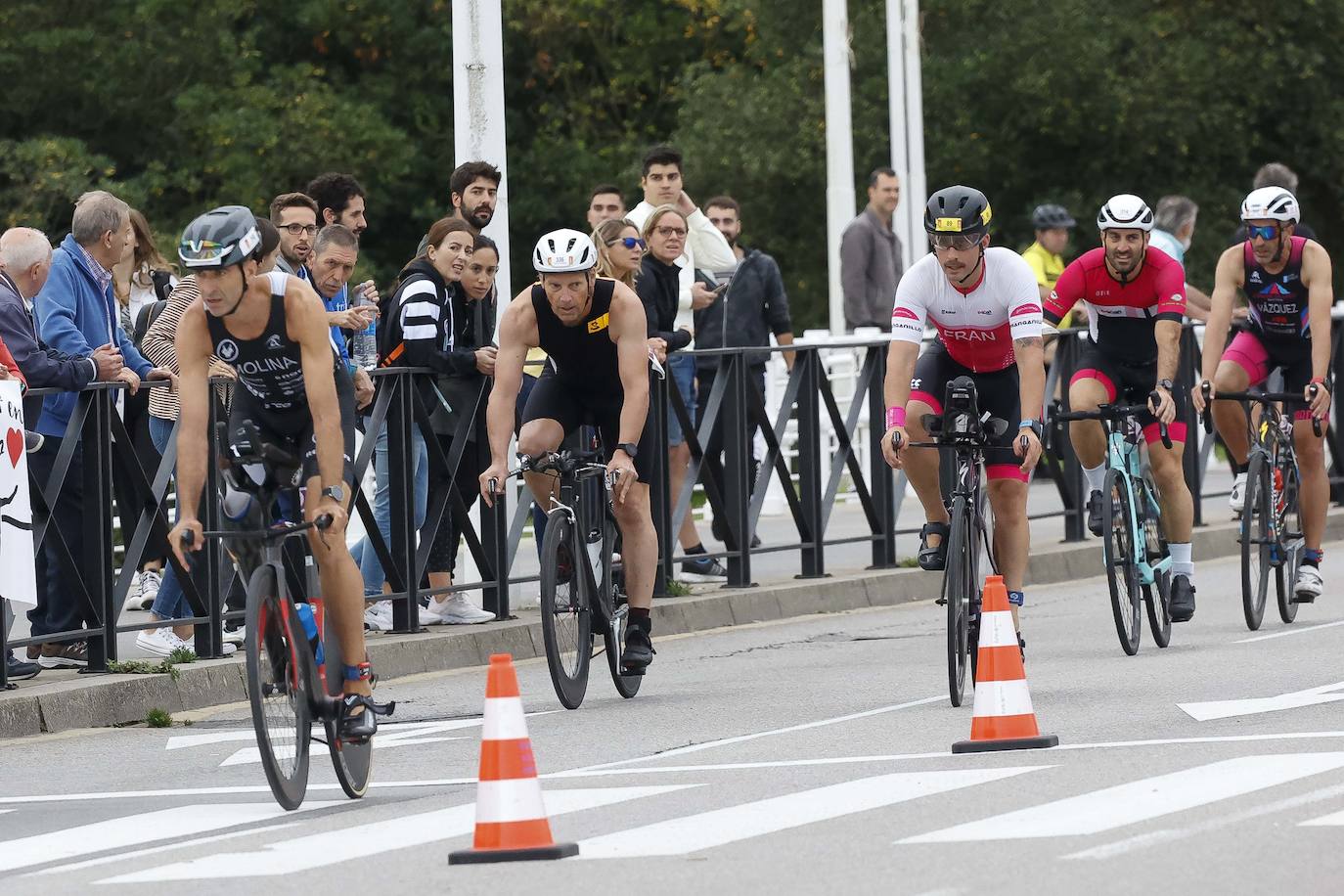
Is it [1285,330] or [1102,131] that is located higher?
[1102,131]

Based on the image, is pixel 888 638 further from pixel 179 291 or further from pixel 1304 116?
pixel 1304 116

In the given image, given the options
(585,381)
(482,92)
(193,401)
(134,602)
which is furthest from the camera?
(134,602)

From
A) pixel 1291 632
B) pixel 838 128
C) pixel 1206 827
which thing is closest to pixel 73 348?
pixel 1291 632

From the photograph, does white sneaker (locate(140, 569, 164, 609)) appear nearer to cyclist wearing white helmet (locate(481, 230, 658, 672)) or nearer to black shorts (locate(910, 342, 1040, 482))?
cyclist wearing white helmet (locate(481, 230, 658, 672))

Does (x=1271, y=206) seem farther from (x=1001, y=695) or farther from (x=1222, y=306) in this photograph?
(x=1001, y=695)

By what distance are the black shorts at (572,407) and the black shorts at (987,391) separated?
1.21m

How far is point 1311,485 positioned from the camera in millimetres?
13664

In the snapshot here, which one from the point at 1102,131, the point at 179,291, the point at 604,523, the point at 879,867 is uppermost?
the point at 1102,131

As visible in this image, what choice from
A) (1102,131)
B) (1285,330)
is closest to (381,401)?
(1285,330)

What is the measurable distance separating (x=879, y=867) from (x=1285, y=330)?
282 inches

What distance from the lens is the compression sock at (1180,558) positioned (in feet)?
41.2

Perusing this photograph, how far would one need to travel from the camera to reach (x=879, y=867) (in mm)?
6961

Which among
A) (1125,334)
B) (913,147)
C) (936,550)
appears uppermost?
(913,147)

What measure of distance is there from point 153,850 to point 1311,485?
24.5ft
